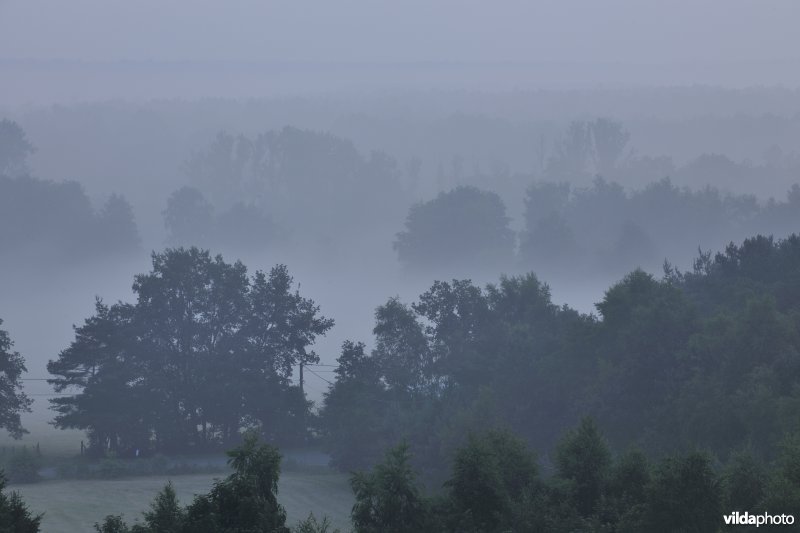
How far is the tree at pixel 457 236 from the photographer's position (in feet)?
342

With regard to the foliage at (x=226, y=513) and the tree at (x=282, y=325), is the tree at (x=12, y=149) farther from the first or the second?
the foliage at (x=226, y=513)

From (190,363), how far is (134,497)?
41.9ft

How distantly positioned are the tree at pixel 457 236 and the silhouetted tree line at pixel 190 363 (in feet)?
182

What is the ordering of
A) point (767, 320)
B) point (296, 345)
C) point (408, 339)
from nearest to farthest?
point (767, 320) < point (408, 339) < point (296, 345)

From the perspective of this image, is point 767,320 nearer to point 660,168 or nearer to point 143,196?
point 660,168

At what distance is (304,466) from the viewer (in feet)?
131

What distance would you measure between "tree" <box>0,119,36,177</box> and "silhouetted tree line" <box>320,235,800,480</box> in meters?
96.2

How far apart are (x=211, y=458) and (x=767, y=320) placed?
21.7m

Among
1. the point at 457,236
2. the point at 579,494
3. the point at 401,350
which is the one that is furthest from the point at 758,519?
the point at 457,236

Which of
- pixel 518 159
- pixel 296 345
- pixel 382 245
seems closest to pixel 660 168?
pixel 518 159

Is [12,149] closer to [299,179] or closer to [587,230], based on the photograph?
[299,179]

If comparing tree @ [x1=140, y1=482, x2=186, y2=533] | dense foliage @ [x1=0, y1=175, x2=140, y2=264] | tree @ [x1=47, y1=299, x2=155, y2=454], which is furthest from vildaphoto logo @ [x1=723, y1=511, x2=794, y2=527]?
dense foliage @ [x1=0, y1=175, x2=140, y2=264]

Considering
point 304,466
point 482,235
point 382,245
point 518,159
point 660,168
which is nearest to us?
point 304,466

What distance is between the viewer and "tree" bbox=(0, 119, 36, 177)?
418ft
